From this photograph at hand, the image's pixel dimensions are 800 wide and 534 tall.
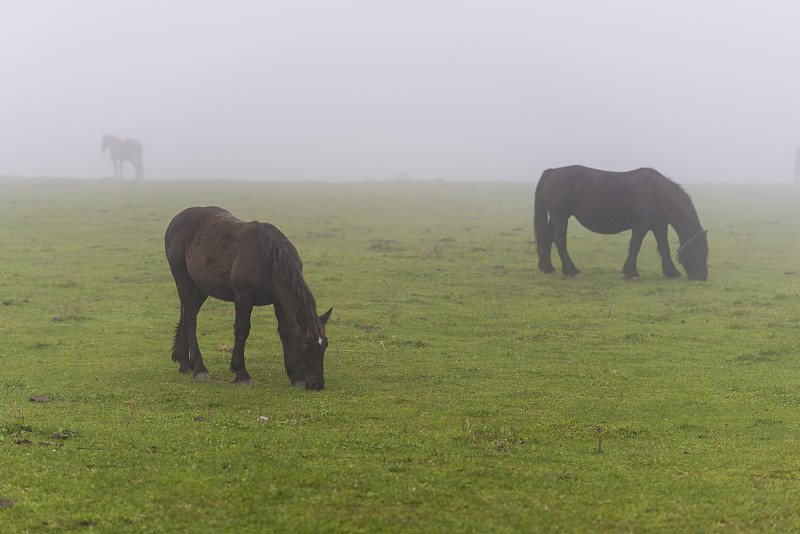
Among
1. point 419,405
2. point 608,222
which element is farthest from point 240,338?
point 608,222

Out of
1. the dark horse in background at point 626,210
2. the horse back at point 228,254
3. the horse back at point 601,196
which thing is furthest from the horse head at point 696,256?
the horse back at point 228,254

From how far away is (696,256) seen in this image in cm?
1827

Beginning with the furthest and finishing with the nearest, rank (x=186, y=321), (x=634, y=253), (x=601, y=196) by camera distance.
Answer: (x=601, y=196), (x=634, y=253), (x=186, y=321)

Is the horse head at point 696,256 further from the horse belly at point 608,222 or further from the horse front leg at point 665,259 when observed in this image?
the horse belly at point 608,222

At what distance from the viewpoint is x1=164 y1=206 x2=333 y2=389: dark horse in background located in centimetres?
859

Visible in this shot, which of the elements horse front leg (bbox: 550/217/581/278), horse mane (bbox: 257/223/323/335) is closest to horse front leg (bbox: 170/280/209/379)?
horse mane (bbox: 257/223/323/335)

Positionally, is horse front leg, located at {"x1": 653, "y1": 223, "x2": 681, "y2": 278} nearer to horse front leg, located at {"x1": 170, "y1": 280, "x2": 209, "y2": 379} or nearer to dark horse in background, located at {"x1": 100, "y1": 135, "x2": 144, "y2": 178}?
horse front leg, located at {"x1": 170, "y1": 280, "x2": 209, "y2": 379}

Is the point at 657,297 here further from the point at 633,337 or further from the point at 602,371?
the point at 602,371

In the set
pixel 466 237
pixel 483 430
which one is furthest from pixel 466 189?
pixel 483 430

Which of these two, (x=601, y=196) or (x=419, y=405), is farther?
(x=601, y=196)

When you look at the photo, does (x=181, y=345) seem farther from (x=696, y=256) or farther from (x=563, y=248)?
(x=696, y=256)

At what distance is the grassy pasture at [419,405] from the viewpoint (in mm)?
4914

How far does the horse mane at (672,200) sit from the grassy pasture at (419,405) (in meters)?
1.76

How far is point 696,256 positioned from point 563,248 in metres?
3.63
